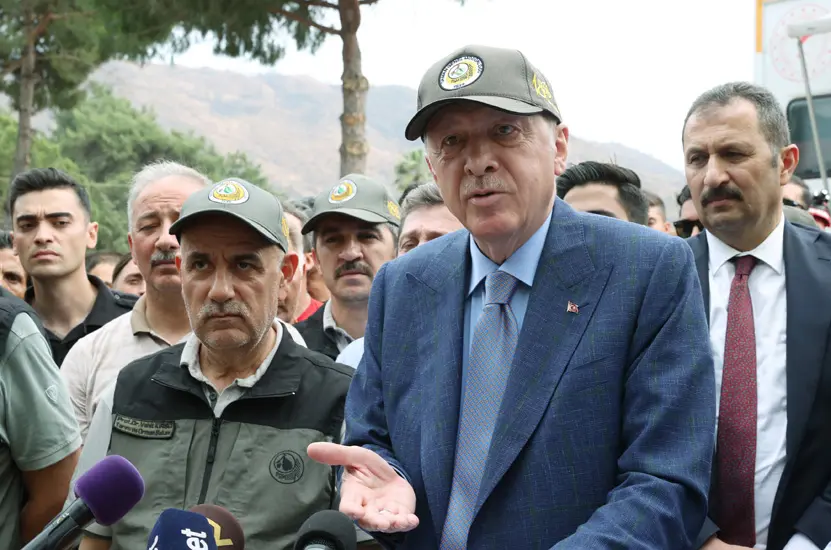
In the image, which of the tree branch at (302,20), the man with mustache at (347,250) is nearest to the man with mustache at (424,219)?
the man with mustache at (347,250)

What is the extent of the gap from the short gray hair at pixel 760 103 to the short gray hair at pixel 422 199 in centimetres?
172

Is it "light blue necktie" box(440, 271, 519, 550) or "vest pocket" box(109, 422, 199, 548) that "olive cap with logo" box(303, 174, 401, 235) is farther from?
"light blue necktie" box(440, 271, 519, 550)

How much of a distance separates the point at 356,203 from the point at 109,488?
283cm

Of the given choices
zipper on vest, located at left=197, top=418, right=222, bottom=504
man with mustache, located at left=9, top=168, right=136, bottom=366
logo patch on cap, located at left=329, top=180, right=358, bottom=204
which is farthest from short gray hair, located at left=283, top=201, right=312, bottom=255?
zipper on vest, located at left=197, top=418, right=222, bottom=504

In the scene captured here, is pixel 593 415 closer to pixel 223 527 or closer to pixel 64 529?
→ pixel 223 527

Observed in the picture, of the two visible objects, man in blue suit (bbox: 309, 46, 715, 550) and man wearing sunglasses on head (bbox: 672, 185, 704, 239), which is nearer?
man in blue suit (bbox: 309, 46, 715, 550)

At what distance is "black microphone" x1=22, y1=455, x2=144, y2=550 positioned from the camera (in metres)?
2.01

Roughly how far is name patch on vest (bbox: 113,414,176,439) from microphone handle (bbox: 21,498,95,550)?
103 centimetres

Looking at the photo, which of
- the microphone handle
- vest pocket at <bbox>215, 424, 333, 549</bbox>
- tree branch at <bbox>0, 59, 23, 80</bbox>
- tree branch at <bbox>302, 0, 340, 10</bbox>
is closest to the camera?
the microphone handle

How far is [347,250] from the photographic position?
4902 millimetres

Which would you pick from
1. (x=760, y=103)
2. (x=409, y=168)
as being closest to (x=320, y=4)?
(x=760, y=103)

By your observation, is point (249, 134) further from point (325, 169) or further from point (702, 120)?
point (702, 120)

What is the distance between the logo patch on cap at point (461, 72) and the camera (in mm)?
2393

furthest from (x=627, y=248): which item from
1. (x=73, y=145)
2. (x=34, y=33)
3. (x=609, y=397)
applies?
(x=73, y=145)
